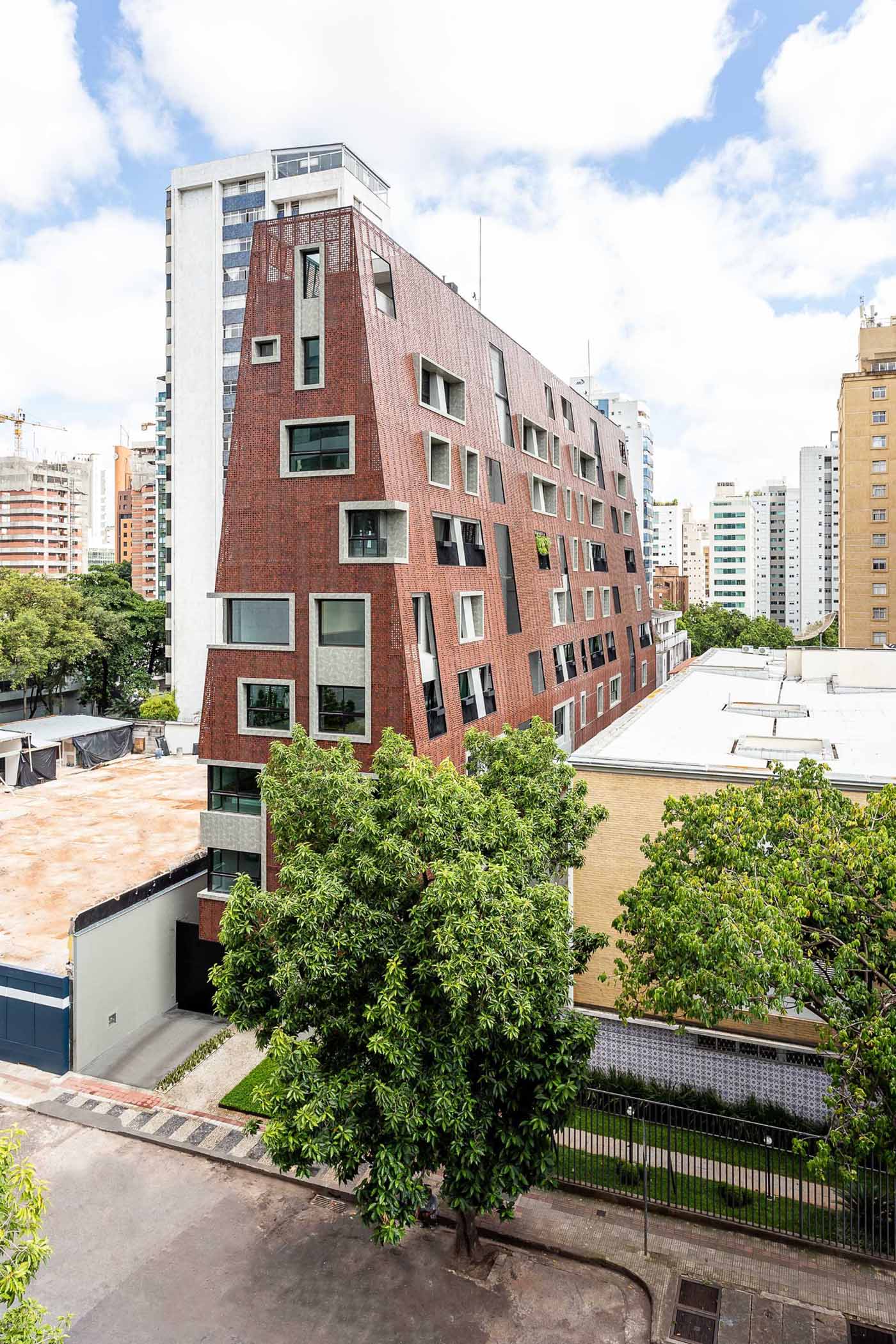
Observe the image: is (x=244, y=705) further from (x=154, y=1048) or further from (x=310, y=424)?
(x=154, y=1048)

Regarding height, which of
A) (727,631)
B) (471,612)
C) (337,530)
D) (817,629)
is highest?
(337,530)

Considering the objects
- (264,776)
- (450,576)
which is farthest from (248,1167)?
(450,576)

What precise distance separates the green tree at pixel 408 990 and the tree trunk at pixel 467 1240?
0.04 m

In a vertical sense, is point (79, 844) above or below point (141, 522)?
below

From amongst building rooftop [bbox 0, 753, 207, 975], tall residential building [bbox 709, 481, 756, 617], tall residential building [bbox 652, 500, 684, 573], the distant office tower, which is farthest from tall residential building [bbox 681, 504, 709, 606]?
building rooftop [bbox 0, 753, 207, 975]

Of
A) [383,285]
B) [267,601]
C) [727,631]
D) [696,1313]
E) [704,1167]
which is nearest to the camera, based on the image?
[696,1313]

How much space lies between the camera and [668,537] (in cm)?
A: 18512

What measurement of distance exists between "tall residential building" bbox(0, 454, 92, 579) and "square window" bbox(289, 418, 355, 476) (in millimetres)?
148896

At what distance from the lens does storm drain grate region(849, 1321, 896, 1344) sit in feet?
48.0

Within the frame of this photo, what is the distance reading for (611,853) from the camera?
23.0 m

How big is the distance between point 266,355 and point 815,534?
141129mm

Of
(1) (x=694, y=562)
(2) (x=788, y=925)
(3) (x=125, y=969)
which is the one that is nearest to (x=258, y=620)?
(3) (x=125, y=969)

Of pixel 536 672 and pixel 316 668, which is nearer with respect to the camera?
pixel 316 668

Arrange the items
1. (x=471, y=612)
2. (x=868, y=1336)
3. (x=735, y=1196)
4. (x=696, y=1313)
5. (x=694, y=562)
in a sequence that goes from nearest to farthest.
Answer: (x=868, y=1336), (x=696, y=1313), (x=735, y=1196), (x=471, y=612), (x=694, y=562)
